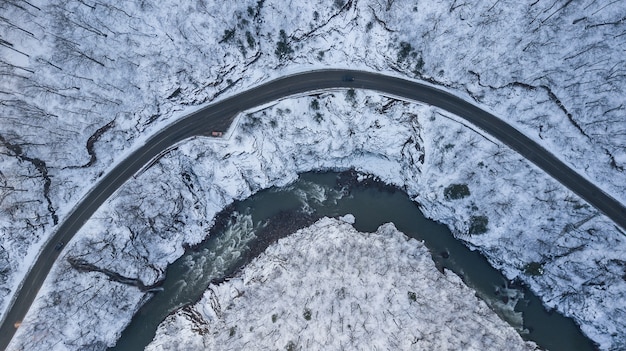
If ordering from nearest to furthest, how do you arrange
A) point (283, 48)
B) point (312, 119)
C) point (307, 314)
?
point (307, 314), point (283, 48), point (312, 119)

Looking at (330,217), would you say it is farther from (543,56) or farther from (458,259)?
(543,56)

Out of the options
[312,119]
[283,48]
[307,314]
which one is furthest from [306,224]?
[283,48]

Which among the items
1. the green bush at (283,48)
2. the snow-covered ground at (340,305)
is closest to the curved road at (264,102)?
the green bush at (283,48)

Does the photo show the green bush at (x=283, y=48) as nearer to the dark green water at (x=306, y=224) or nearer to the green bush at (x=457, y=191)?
the dark green water at (x=306, y=224)

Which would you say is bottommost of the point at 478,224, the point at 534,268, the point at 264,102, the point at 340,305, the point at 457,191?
the point at 340,305

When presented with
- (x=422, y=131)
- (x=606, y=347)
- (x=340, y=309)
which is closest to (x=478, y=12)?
(x=422, y=131)

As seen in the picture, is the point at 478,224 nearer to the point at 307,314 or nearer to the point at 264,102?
the point at 307,314
